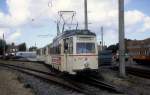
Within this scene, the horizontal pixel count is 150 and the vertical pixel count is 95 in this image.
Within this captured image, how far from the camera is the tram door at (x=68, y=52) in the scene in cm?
2612

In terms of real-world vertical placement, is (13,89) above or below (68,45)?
below

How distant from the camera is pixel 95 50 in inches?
1040

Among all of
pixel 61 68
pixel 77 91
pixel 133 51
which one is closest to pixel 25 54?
pixel 133 51

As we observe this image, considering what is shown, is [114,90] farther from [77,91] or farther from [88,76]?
[88,76]

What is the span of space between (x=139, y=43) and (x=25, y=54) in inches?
1862

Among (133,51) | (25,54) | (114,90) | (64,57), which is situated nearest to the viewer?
(114,90)

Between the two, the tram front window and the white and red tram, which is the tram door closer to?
the white and red tram

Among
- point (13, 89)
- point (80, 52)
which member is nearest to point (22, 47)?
point (80, 52)

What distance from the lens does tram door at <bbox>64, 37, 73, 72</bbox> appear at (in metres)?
26.1

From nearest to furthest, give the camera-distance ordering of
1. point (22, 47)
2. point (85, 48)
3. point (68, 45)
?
point (85, 48) < point (68, 45) < point (22, 47)

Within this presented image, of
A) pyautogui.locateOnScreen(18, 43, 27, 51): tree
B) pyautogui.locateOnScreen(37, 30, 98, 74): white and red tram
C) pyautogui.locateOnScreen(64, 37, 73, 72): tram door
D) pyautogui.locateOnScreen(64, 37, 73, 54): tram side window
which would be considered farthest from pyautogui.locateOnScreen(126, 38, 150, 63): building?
pyautogui.locateOnScreen(18, 43, 27, 51): tree

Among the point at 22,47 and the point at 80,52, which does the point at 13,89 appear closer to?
the point at 80,52

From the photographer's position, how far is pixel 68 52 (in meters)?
26.7

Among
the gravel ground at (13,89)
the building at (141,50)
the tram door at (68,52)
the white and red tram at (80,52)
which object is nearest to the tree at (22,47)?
the building at (141,50)
